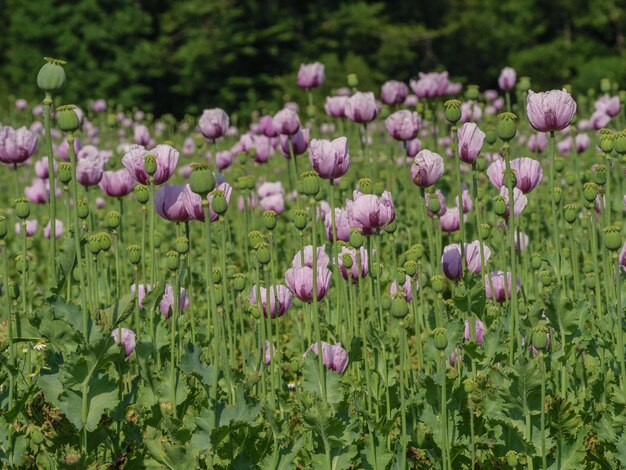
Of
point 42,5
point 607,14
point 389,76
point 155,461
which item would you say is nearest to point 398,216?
point 155,461

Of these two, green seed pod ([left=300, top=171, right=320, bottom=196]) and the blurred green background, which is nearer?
green seed pod ([left=300, top=171, right=320, bottom=196])

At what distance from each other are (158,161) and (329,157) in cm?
47

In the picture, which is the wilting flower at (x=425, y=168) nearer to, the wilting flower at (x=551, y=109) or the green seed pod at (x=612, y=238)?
the wilting flower at (x=551, y=109)

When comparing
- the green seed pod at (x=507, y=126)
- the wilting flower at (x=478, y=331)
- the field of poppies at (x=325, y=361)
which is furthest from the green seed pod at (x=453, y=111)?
the wilting flower at (x=478, y=331)

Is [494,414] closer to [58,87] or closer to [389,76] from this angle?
[58,87]

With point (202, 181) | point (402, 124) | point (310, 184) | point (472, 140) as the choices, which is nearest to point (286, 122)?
point (402, 124)

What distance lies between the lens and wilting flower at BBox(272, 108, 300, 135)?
3.93 metres

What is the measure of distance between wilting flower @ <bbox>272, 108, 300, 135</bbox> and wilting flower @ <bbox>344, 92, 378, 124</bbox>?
0.75ft

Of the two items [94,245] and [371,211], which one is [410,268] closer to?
[371,211]

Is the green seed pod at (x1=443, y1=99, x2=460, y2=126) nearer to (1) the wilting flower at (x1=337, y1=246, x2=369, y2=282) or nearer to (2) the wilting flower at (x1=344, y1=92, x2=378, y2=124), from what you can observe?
(1) the wilting flower at (x1=337, y1=246, x2=369, y2=282)

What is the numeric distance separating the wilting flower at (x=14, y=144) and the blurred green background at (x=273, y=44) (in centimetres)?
1401

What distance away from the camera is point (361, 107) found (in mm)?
3893

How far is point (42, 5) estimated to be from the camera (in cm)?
1912

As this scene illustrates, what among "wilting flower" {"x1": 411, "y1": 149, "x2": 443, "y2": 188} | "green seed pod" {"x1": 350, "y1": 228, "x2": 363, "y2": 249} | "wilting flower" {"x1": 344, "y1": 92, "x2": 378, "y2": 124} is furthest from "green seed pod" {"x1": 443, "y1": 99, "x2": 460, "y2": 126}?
"wilting flower" {"x1": 344, "y1": 92, "x2": 378, "y2": 124}
